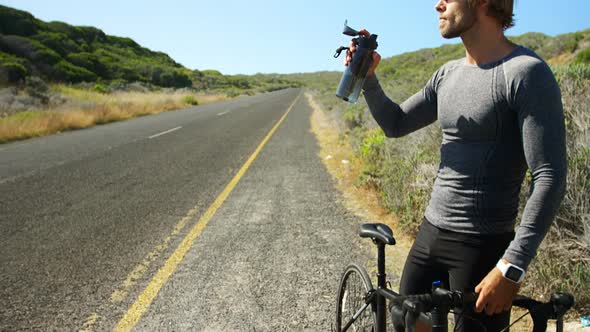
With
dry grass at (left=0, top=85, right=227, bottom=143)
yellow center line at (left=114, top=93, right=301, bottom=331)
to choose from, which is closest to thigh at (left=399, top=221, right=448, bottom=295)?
yellow center line at (left=114, top=93, right=301, bottom=331)

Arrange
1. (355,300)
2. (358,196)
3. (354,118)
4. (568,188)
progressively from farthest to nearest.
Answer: (354,118) → (358,196) → (568,188) → (355,300)

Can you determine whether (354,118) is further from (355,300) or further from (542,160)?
(542,160)

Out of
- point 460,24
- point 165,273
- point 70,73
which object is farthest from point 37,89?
point 460,24

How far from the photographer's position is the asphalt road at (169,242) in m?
3.55

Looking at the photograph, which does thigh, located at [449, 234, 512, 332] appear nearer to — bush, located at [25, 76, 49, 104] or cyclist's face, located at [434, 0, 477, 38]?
cyclist's face, located at [434, 0, 477, 38]

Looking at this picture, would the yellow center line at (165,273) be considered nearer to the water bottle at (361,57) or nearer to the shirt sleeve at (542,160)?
the water bottle at (361,57)

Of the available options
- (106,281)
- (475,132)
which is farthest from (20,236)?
(475,132)

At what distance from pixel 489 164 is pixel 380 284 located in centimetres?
82

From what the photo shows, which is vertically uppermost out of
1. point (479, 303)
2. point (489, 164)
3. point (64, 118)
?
point (489, 164)

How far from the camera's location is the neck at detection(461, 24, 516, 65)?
1762 millimetres

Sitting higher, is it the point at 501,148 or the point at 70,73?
the point at 70,73

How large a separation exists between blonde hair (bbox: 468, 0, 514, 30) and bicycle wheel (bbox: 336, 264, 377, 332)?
1452 mm

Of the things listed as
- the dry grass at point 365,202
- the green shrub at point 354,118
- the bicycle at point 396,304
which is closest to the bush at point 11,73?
the green shrub at point 354,118

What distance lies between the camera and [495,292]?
5.03ft
